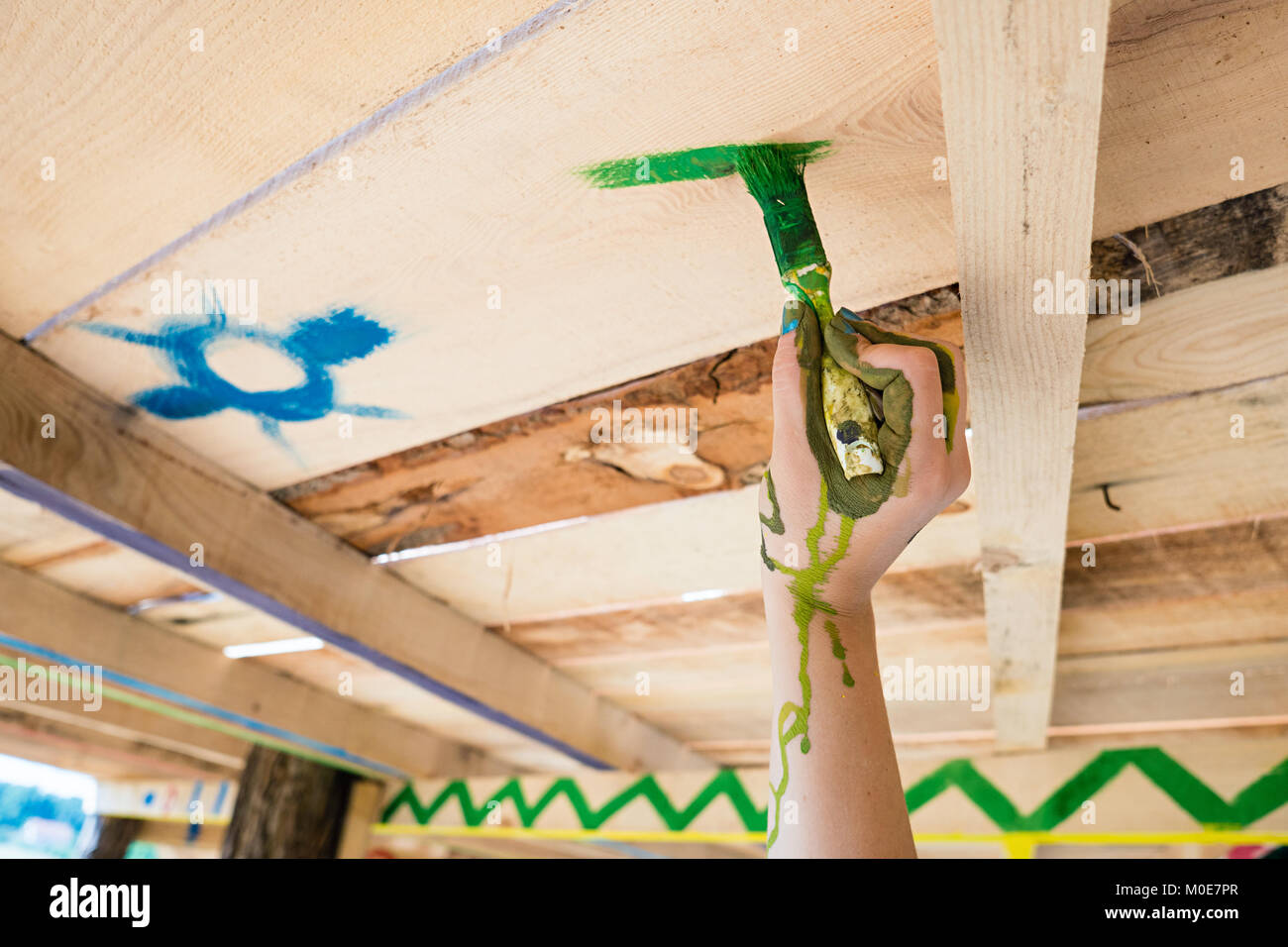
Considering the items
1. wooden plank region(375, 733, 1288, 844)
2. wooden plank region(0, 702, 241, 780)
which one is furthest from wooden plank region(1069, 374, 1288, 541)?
wooden plank region(0, 702, 241, 780)

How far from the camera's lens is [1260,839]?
2.31m

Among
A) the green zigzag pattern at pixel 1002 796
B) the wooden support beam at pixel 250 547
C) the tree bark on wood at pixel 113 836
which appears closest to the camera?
the wooden support beam at pixel 250 547

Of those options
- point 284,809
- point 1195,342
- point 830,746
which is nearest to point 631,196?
point 830,746

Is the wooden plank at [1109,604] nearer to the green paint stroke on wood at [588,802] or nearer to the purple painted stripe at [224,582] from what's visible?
the purple painted stripe at [224,582]

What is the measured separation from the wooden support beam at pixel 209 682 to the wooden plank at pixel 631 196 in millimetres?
1190

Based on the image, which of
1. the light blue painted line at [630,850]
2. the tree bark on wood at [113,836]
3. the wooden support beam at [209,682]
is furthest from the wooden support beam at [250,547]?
the tree bark on wood at [113,836]

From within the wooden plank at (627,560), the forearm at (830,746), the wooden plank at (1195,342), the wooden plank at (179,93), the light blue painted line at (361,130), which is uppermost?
the wooden plank at (179,93)

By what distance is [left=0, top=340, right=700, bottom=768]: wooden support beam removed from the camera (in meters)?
1.84

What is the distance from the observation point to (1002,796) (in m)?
2.75

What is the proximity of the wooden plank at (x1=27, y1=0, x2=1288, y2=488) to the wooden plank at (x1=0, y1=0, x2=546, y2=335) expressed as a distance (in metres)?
0.06

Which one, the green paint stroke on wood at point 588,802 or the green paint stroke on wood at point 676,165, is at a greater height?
the green paint stroke on wood at point 676,165

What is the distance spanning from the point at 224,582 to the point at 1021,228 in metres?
1.87

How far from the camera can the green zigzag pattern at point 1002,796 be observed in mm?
2393

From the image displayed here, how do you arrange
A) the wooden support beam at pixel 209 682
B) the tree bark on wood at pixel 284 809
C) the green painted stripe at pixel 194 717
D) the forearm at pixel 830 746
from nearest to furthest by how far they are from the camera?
the forearm at pixel 830 746 < the wooden support beam at pixel 209 682 < the green painted stripe at pixel 194 717 < the tree bark on wood at pixel 284 809
